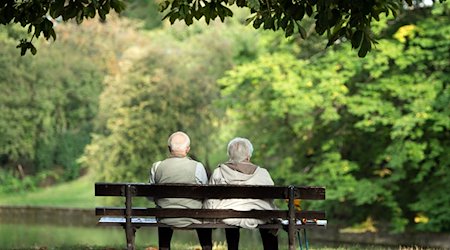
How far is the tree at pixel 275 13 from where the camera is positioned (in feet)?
24.5

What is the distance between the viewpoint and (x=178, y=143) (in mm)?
8633

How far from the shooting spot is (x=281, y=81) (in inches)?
1012

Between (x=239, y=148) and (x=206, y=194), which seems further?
(x=239, y=148)

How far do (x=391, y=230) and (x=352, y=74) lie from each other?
13.8 ft

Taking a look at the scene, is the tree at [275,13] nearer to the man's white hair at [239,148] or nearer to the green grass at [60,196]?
the man's white hair at [239,148]

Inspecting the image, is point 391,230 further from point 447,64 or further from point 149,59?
point 149,59

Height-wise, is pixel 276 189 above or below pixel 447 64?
below

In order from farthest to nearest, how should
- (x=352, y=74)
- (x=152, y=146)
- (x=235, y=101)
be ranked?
(x=152, y=146) → (x=235, y=101) → (x=352, y=74)

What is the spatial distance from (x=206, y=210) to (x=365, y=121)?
17.0 m

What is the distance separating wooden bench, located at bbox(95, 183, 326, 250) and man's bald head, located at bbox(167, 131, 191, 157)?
495 millimetres

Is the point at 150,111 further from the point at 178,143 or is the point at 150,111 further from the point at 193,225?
the point at 193,225

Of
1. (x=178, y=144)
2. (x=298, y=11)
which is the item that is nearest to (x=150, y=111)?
(x=178, y=144)

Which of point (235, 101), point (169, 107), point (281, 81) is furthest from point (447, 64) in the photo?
point (169, 107)

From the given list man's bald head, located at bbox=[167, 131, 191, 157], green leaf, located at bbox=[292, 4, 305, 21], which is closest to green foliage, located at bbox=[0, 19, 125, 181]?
man's bald head, located at bbox=[167, 131, 191, 157]
